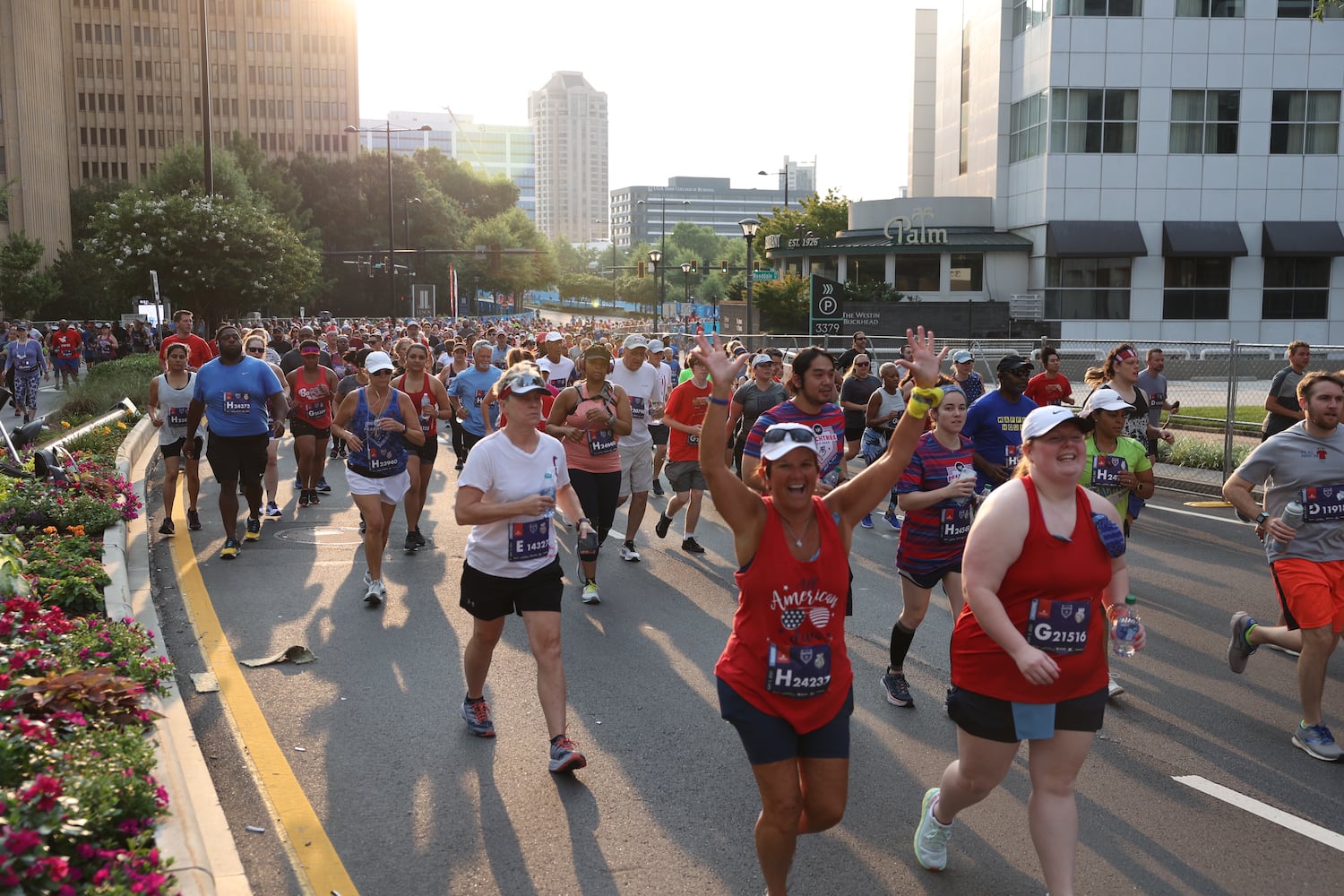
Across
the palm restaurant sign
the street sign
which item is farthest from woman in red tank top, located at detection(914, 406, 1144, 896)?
the palm restaurant sign

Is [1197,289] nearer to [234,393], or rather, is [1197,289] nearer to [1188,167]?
[1188,167]

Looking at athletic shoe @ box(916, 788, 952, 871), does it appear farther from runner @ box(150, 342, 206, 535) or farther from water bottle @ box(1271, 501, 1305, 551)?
runner @ box(150, 342, 206, 535)

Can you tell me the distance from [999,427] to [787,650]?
189 inches

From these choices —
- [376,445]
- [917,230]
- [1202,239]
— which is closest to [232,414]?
[376,445]

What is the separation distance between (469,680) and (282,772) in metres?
1.04

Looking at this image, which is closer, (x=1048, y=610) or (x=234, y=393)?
(x=1048, y=610)

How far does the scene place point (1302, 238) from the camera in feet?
148

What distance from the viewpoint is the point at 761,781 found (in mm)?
4164

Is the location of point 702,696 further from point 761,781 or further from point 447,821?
point 761,781

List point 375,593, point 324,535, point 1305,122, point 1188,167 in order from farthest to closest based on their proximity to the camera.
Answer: point 1188,167, point 1305,122, point 324,535, point 375,593

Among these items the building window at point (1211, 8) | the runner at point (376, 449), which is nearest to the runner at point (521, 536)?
the runner at point (376, 449)

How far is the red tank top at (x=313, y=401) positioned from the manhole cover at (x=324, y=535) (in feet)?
5.06

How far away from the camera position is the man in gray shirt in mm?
6184

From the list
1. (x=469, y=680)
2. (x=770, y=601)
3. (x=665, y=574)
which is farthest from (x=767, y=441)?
(x=665, y=574)
